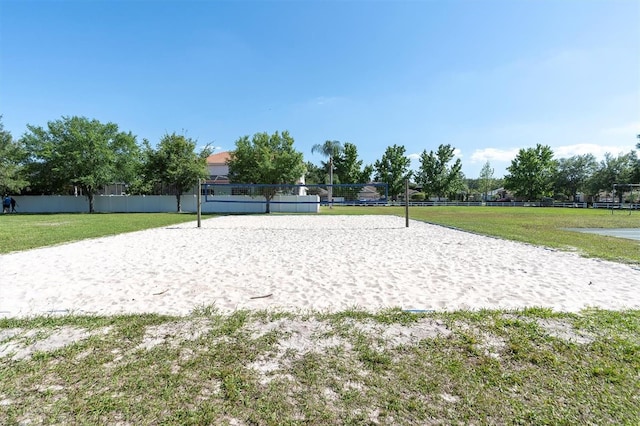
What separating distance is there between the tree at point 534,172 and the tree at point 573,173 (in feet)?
11.8

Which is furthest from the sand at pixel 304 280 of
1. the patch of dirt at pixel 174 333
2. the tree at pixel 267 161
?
the tree at pixel 267 161

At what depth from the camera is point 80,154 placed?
2359 centimetres

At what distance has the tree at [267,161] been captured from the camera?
71.8ft

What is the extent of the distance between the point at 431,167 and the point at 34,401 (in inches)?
→ 2081

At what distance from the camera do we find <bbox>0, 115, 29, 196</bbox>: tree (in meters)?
22.5

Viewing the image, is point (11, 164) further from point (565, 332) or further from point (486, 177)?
point (486, 177)

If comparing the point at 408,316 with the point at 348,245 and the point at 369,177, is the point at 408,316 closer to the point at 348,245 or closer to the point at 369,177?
the point at 348,245

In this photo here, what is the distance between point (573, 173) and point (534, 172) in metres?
8.60

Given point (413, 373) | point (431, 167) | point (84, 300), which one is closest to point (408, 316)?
point (413, 373)

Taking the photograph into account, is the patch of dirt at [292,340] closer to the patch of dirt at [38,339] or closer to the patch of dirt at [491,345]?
the patch of dirt at [491,345]

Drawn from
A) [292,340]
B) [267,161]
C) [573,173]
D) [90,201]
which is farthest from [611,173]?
[90,201]

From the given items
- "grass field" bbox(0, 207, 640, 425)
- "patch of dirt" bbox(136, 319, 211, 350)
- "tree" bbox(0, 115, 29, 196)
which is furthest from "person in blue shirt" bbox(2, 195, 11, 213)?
"patch of dirt" bbox(136, 319, 211, 350)

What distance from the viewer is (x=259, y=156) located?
72.0 ft

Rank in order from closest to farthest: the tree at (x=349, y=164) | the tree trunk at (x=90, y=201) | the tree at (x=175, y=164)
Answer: the tree at (x=175, y=164) → the tree trunk at (x=90, y=201) → the tree at (x=349, y=164)
